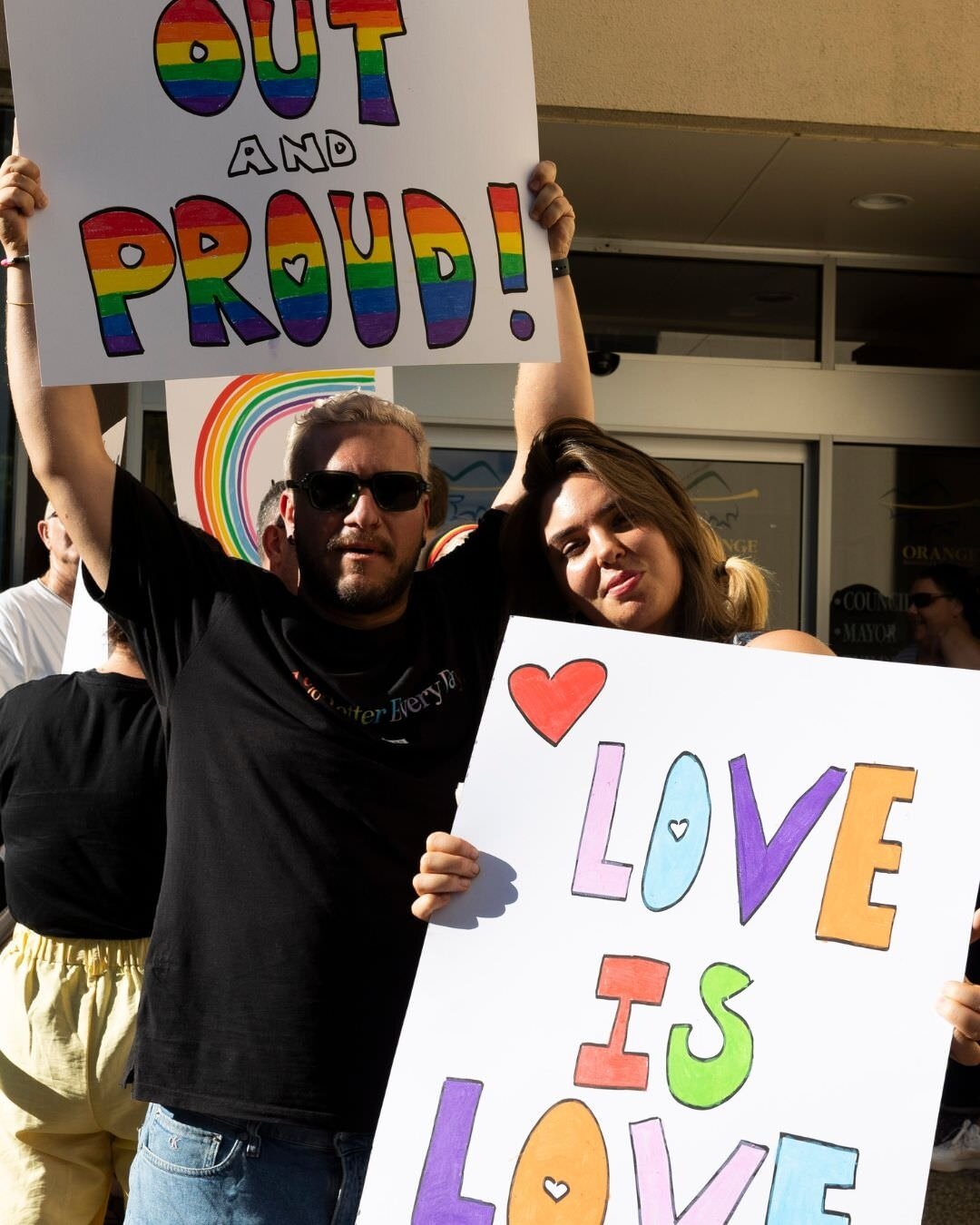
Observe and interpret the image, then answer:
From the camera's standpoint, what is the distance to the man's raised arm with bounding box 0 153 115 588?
6.20 ft

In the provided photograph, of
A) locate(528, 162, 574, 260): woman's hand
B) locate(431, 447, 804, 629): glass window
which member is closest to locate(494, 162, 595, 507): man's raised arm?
locate(528, 162, 574, 260): woman's hand

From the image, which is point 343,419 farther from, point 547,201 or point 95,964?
point 95,964

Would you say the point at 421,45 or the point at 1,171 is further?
the point at 421,45

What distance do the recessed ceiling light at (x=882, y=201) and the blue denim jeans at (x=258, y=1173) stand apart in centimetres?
486

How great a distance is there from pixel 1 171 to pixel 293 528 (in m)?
0.64

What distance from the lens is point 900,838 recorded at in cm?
154

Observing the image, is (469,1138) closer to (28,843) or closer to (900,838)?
(900,838)

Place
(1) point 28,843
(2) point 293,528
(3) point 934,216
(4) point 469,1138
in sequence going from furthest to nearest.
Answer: (3) point 934,216, (1) point 28,843, (2) point 293,528, (4) point 469,1138

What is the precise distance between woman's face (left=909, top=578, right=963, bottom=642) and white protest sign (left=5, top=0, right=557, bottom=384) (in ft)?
11.6

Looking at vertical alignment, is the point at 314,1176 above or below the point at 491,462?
below

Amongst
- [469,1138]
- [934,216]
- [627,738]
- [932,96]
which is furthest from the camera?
[934,216]

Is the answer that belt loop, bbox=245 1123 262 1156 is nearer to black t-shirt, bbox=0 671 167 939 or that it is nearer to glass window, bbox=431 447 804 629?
black t-shirt, bbox=0 671 167 939

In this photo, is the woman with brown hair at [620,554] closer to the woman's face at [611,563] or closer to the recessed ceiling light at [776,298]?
the woman's face at [611,563]

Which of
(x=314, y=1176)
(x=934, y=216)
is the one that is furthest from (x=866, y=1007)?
(x=934, y=216)
